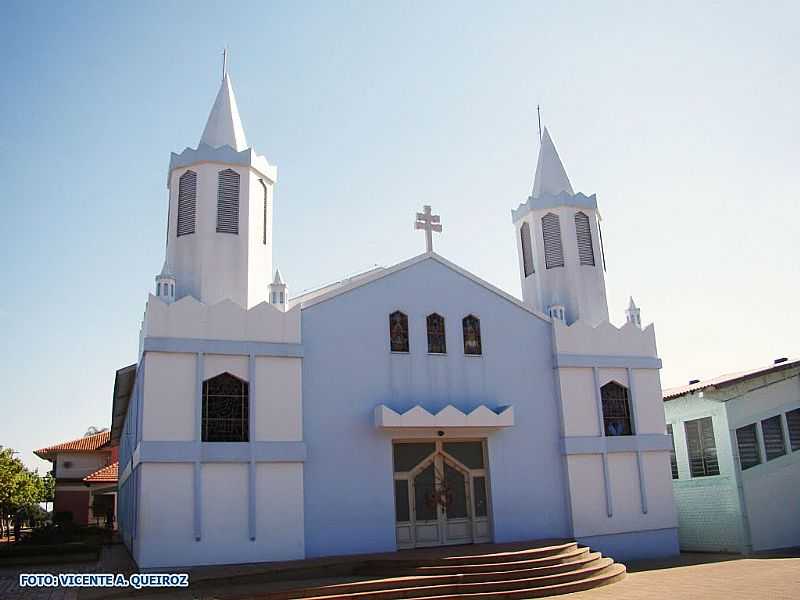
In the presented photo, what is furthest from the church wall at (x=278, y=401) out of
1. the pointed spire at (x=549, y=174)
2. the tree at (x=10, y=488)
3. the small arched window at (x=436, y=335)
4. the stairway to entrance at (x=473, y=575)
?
the tree at (x=10, y=488)

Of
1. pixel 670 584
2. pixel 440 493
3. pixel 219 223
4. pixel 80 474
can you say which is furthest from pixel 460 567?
pixel 80 474

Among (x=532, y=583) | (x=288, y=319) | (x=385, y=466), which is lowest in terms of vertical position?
(x=532, y=583)

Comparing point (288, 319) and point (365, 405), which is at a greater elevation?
point (288, 319)

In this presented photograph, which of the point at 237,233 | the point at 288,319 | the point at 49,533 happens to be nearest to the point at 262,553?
the point at 288,319

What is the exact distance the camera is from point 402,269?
18500 mm

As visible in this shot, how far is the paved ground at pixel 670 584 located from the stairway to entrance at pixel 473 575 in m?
0.51

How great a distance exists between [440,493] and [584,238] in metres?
8.65

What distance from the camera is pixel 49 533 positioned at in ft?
84.0

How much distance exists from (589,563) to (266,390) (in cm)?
797

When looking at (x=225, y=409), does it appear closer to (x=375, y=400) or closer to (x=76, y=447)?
(x=375, y=400)

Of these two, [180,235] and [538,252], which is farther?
[538,252]

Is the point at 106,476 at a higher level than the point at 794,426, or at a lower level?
lower

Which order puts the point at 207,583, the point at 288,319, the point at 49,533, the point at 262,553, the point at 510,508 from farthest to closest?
the point at 49,533 < the point at 510,508 < the point at 288,319 < the point at 262,553 < the point at 207,583

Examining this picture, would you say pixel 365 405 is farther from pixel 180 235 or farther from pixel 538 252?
pixel 538 252
